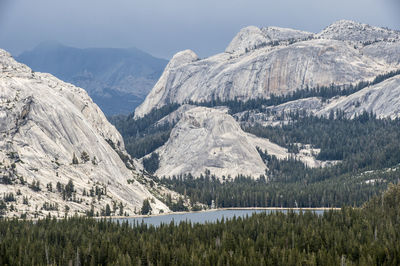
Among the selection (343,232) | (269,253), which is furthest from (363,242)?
(269,253)

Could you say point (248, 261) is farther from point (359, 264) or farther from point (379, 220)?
point (379, 220)

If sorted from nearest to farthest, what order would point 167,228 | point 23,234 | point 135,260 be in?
point 135,260 → point 23,234 → point 167,228

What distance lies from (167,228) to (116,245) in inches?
946

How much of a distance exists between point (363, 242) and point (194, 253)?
4101 cm

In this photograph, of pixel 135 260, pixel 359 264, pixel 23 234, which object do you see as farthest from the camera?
pixel 23 234

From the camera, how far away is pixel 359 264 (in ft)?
433

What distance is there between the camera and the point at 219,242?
162500 millimetres

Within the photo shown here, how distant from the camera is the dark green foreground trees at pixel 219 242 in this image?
141 metres

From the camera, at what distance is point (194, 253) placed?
144500mm

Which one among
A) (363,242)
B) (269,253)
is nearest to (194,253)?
(269,253)

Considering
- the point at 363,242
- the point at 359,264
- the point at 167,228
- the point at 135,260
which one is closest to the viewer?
the point at 359,264

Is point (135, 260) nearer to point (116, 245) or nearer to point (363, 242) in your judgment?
point (116, 245)

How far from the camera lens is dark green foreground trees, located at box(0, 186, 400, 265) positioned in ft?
461

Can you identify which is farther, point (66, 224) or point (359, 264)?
point (66, 224)
